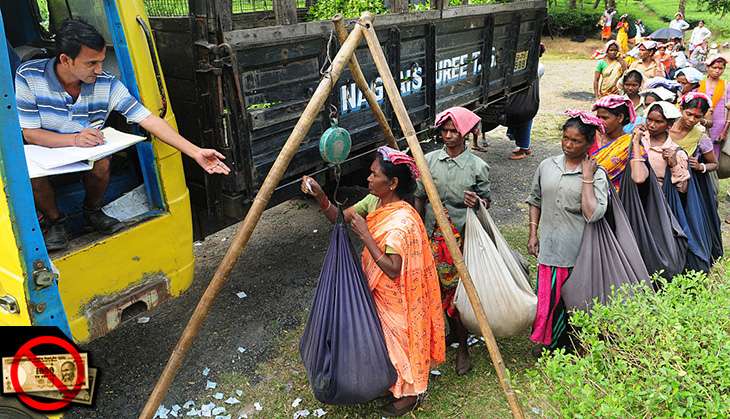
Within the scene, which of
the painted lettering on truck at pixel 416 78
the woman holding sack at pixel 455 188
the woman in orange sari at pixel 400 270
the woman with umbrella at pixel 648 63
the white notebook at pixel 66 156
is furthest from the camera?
the woman with umbrella at pixel 648 63

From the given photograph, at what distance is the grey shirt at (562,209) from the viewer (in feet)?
9.55

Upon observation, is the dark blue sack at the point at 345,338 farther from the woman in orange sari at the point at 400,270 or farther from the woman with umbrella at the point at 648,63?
the woman with umbrella at the point at 648,63

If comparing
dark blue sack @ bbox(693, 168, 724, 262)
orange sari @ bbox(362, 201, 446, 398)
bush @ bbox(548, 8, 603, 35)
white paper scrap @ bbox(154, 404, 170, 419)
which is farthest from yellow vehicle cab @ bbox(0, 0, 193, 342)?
bush @ bbox(548, 8, 603, 35)

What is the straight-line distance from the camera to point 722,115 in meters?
5.01

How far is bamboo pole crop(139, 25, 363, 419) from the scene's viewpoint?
2373 millimetres

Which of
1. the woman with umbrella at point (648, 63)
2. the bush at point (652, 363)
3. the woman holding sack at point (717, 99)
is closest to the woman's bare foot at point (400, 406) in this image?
the bush at point (652, 363)

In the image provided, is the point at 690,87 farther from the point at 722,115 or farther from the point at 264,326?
the point at 264,326

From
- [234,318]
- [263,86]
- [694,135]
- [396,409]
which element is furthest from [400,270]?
[694,135]

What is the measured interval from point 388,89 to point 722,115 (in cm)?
421

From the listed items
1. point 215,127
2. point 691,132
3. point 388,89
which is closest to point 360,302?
point 388,89

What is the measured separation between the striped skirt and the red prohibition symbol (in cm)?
248

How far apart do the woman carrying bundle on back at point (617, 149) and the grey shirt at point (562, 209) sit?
43 cm

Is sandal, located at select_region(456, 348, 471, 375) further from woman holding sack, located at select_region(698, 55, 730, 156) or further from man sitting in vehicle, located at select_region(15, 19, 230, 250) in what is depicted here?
woman holding sack, located at select_region(698, 55, 730, 156)

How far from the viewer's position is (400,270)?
8.59ft
